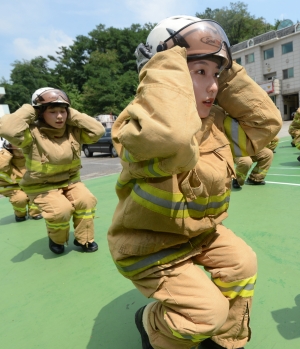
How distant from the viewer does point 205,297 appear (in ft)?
5.04

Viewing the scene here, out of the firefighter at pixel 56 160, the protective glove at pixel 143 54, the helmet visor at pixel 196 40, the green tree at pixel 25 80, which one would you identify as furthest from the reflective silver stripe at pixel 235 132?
the green tree at pixel 25 80

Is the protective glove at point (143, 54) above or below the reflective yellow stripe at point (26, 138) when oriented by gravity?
above

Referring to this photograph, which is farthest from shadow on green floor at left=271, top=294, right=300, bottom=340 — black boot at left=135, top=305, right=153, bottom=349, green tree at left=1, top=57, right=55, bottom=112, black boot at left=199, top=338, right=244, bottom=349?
green tree at left=1, top=57, right=55, bottom=112

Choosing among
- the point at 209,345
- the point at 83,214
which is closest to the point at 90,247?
the point at 83,214

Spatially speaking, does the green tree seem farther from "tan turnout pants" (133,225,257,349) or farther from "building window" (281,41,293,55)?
"tan turnout pants" (133,225,257,349)

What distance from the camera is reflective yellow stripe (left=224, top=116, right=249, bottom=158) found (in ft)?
6.15

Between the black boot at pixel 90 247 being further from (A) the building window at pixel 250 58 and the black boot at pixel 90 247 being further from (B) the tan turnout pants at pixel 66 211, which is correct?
(A) the building window at pixel 250 58

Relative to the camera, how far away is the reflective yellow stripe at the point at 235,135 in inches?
73.8

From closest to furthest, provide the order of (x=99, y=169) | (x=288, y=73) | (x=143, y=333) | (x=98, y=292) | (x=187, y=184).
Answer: (x=187, y=184)
(x=143, y=333)
(x=98, y=292)
(x=99, y=169)
(x=288, y=73)

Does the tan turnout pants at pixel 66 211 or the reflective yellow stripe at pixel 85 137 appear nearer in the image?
the tan turnout pants at pixel 66 211

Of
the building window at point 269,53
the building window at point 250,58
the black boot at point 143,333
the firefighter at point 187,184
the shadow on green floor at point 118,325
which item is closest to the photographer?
the firefighter at point 187,184

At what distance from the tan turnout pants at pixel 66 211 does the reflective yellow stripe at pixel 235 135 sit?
6.64ft

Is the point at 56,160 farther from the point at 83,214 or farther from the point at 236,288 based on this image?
the point at 236,288

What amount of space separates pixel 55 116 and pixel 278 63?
117 ft
